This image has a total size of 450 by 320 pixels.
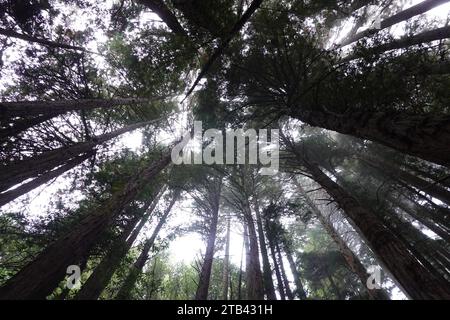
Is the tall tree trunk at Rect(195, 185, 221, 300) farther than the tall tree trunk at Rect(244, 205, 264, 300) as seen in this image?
Yes

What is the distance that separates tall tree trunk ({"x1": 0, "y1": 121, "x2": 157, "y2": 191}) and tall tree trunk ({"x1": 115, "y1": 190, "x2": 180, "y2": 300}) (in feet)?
15.4

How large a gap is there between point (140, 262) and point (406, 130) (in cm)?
1081

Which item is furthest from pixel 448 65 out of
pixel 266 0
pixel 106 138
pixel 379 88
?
pixel 106 138

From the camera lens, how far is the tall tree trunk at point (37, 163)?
23.6ft

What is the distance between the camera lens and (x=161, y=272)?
72.9 ft

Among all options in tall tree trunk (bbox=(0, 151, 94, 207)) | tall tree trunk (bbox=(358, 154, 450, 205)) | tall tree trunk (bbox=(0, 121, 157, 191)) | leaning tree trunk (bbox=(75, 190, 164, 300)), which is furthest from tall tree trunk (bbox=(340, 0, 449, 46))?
tall tree trunk (bbox=(0, 151, 94, 207))

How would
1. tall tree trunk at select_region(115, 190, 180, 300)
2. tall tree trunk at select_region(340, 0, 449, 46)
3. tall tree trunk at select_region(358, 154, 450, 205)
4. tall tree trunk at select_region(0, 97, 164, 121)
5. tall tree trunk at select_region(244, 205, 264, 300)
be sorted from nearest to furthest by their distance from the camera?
tall tree trunk at select_region(0, 97, 164, 121), tall tree trunk at select_region(340, 0, 449, 46), tall tree trunk at select_region(244, 205, 264, 300), tall tree trunk at select_region(115, 190, 180, 300), tall tree trunk at select_region(358, 154, 450, 205)

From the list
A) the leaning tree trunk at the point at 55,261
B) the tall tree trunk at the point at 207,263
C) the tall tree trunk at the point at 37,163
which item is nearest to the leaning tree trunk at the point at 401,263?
the tall tree trunk at the point at 207,263

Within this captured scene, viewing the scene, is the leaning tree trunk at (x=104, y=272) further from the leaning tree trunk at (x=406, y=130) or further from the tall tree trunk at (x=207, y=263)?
the leaning tree trunk at (x=406, y=130)

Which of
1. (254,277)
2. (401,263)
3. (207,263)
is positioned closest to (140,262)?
(207,263)

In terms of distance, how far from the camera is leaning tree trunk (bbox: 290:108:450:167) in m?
3.41

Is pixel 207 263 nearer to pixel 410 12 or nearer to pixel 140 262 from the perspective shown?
pixel 140 262

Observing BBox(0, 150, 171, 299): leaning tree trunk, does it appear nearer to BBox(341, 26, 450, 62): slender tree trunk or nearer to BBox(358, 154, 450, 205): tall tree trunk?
BBox(341, 26, 450, 62): slender tree trunk
